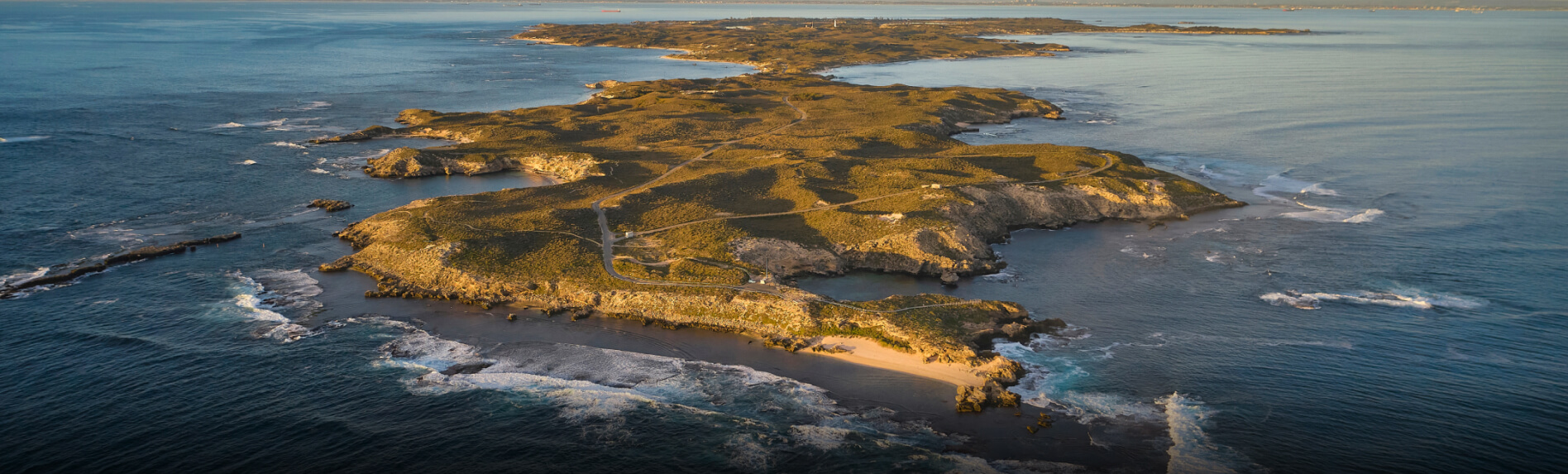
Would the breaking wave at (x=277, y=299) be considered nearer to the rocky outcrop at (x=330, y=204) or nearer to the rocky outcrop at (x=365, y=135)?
the rocky outcrop at (x=330, y=204)

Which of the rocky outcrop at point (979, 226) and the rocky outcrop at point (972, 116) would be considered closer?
the rocky outcrop at point (979, 226)

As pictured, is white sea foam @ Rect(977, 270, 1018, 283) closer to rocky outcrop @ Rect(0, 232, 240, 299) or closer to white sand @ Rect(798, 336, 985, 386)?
white sand @ Rect(798, 336, 985, 386)

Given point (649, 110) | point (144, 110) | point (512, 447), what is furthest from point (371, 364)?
point (144, 110)

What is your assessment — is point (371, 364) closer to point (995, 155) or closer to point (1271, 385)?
point (1271, 385)

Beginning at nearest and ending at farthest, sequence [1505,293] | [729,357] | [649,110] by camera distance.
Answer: [729,357] → [1505,293] → [649,110]

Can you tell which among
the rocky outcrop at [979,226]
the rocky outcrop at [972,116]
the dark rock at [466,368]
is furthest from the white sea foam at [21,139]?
the rocky outcrop at [972,116]
